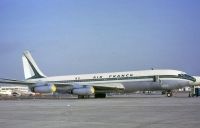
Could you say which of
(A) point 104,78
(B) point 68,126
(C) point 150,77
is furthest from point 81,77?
(B) point 68,126

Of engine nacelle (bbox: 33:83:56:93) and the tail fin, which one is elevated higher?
the tail fin

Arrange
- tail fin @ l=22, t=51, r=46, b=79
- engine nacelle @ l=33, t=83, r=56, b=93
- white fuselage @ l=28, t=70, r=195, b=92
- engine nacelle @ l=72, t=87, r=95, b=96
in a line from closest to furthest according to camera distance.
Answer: white fuselage @ l=28, t=70, r=195, b=92 → engine nacelle @ l=72, t=87, r=95, b=96 → engine nacelle @ l=33, t=83, r=56, b=93 → tail fin @ l=22, t=51, r=46, b=79

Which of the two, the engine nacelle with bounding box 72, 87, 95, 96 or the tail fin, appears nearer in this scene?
the engine nacelle with bounding box 72, 87, 95, 96

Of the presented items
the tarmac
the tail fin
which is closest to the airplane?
the tail fin

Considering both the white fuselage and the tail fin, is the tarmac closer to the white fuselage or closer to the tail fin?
the white fuselage

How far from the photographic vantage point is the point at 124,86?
51.9 metres

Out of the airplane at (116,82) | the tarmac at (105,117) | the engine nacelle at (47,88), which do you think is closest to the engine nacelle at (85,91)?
the airplane at (116,82)

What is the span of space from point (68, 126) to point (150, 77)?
3652 centimetres

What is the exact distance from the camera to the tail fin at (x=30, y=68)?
2559 inches

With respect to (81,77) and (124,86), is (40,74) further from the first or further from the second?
(124,86)

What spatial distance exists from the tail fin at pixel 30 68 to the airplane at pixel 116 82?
15.6 feet

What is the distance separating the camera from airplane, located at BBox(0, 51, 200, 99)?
49531mm

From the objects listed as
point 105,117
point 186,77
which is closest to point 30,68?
point 186,77

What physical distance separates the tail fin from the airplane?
15.6 ft
